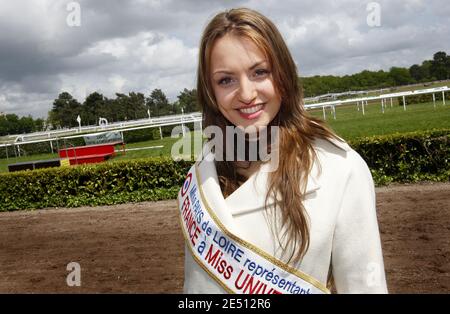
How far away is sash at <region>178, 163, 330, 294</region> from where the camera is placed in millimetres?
1459

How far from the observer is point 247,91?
4.79 ft

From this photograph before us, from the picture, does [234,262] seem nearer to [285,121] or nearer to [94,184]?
[285,121]

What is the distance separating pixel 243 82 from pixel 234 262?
65 cm

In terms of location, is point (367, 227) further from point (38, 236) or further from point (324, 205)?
point (38, 236)

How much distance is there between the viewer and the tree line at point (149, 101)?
217ft

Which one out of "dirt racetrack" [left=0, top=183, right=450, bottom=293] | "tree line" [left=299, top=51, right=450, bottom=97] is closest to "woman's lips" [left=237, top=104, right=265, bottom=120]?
"dirt racetrack" [left=0, top=183, right=450, bottom=293]

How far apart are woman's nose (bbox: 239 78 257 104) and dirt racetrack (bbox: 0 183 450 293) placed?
164 inches

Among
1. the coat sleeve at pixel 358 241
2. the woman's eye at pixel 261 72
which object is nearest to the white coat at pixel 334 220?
the coat sleeve at pixel 358 241

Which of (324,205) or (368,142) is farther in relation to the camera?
(368,142)

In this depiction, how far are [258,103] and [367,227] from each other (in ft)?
1.81

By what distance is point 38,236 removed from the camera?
8.84 meters

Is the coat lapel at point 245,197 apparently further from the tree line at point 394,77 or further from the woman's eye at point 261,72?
the tree line at point 394,77

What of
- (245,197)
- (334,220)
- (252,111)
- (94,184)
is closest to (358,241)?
(334,220)

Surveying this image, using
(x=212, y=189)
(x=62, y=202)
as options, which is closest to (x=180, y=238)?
(x=62, y=202)
